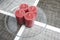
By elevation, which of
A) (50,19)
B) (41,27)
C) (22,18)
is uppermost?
(22,18)

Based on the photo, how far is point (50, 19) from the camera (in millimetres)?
1374

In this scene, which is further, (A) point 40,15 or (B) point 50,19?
(B) point 50,19

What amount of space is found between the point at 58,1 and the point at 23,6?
2.40 ft

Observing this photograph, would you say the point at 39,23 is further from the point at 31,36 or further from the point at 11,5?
the point at 11,5

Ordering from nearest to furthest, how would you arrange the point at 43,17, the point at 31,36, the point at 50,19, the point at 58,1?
the point at 31,36
the point at 43,17
the point at 50,19
the point at 58,1

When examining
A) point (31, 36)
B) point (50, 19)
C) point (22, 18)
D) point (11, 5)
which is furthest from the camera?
point (50, 19)

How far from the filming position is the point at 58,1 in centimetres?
153

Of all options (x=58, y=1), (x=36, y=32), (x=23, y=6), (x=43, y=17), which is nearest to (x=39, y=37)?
(x=36, y=32)

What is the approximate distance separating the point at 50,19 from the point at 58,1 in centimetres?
30

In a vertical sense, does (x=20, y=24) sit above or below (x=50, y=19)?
above

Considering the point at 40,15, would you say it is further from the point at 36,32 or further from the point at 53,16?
the point at 53,16

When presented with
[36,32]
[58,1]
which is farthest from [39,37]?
[58,1]

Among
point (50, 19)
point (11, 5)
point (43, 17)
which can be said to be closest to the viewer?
point (43, 17)

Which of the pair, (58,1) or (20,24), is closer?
(20,24)
